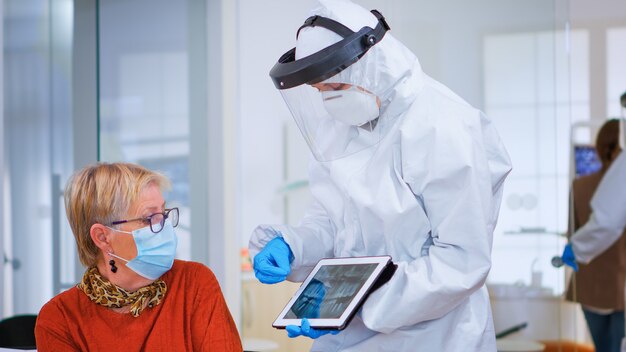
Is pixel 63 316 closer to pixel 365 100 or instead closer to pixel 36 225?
pixel 365 100

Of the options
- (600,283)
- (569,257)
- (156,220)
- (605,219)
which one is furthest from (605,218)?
(156,220)

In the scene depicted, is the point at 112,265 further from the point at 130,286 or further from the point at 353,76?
the point at 353,76

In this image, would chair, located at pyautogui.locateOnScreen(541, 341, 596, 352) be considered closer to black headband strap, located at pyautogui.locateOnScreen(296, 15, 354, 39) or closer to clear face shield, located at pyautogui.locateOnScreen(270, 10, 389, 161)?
clear face shield, located at pyautogui.locateOnScreen(270, 10, 389, 161)

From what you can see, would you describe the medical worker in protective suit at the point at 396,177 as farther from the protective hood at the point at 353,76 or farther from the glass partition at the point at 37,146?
the glass partition at the point at 37,146

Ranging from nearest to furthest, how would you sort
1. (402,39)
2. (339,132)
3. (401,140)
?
(401,140)
(339,132)
(402,39)

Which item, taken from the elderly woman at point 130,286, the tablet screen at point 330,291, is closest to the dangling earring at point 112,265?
the elderly woman at point 130,286

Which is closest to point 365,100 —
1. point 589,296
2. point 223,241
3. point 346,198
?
point 346,198

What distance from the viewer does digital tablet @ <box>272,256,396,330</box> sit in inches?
59.3

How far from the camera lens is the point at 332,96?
1621 millimetres

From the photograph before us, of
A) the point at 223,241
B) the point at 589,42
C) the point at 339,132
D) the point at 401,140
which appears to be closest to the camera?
the point at 401,140

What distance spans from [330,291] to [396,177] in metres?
0.27

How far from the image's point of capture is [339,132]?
1729 mm

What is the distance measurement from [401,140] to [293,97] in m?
0.26

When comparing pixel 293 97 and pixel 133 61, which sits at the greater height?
pixel 133 61
